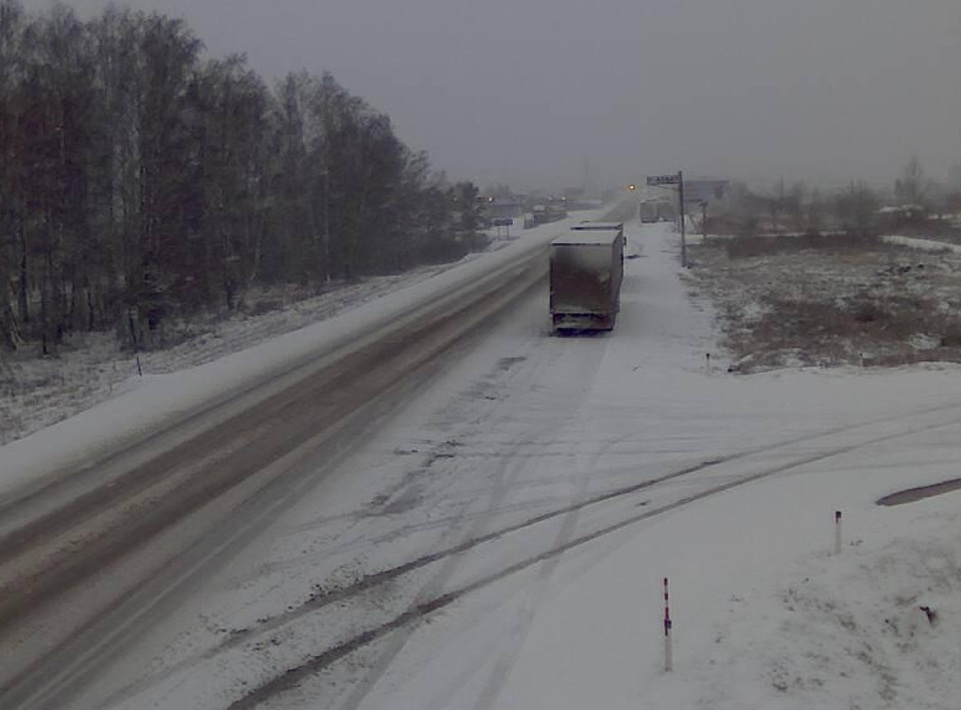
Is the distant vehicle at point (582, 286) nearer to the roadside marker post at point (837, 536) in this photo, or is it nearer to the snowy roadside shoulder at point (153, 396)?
the snowy roadside shoulder at point (153, 396)

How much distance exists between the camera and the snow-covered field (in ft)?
30.6

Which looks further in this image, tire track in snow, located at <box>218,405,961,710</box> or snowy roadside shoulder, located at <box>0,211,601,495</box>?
snowy roadside shoulder, located at <box>0,211,601,495</box>

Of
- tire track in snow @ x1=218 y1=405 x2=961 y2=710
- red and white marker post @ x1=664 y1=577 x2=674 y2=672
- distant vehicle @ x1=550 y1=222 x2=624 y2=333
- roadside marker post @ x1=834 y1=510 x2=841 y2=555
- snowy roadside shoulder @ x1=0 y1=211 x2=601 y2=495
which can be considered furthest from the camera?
distant vehicle @ x1=550 y1=222 x2=624 y2=333

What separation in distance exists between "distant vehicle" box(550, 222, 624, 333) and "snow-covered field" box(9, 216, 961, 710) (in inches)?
423

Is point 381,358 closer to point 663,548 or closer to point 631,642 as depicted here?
point 663,548

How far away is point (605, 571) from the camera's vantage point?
12195 millimetres

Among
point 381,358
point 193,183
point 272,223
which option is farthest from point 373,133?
point 381,358

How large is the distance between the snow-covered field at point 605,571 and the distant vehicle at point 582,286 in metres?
10.7

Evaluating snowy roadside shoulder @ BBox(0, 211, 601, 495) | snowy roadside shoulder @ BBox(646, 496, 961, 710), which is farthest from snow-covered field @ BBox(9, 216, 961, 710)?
snowy roadside shoulder @ BBox(0, 211, 601, 495)

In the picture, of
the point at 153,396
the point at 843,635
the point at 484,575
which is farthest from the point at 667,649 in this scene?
the point at 153,396

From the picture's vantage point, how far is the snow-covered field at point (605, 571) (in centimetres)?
933

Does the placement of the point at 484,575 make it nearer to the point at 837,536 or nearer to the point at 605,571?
the point at 605,571

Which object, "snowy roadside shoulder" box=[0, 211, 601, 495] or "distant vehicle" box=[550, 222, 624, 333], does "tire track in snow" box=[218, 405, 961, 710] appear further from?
"distant vehicle" box=[550, 222, 624, 333]

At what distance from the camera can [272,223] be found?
55562mm
